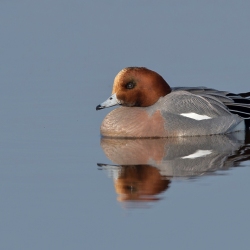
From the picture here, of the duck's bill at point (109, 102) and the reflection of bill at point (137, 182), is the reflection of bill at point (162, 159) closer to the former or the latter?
the reflection of bill at point (137, 182)

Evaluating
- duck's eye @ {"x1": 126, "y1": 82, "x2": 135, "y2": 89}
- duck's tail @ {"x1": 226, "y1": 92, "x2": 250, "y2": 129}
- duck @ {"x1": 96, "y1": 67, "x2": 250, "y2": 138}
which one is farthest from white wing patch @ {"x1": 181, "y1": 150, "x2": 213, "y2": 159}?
duck's tail @ {"x1": 226, "y1": 92, "x2": 250, "y2": 129}

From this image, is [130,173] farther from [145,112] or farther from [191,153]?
[145,112]

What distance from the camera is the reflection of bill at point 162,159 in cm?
1012

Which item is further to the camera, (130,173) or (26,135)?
(26,135)

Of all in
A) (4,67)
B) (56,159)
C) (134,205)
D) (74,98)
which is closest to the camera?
(134,205)

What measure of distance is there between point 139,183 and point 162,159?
4.36 ft

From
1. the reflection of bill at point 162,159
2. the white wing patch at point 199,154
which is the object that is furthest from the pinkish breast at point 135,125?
the white wing patch at point 199,154

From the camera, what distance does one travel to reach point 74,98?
15.3m

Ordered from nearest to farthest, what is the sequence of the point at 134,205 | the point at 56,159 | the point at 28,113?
the point at 134,205 < the point at 56,159 < the point at 28,113

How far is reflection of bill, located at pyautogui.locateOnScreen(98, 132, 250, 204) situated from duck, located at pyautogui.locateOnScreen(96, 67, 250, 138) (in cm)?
14

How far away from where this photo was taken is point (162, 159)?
11.5 metres

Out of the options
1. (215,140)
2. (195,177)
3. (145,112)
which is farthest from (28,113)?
(195,177)

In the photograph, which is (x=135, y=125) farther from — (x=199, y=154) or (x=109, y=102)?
(x=199, y=154)

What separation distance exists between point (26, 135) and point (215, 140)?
269cm
